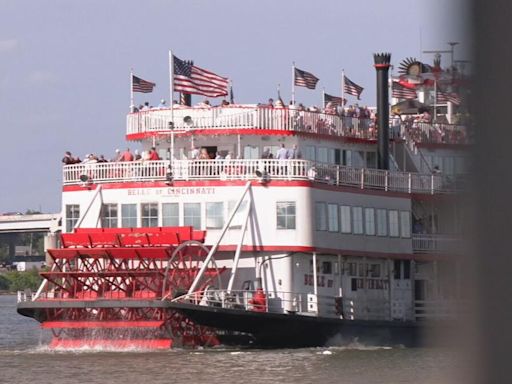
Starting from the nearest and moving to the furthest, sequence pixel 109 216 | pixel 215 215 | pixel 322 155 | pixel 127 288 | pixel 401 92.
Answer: pixel 127 288 → pixel 215 215 → pixel 109 216 → pixel 322 155 → pixel 401 92

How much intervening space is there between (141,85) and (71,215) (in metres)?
3.97

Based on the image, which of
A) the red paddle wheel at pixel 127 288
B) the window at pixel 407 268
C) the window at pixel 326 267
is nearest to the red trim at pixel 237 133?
the red paddle wheel at pixel 127 288

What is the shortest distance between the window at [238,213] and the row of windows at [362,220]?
141 centimetres

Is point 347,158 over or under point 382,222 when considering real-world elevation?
over

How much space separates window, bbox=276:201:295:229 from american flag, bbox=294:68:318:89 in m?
5.62

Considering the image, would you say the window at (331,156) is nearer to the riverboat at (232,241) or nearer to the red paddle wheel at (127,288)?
the riverboat at (232,241)

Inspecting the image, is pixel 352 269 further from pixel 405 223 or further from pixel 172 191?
pixel 172 191

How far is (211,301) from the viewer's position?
2333 cm

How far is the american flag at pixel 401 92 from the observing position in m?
34.2

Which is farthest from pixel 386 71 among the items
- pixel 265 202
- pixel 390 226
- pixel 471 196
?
pixel 471 196

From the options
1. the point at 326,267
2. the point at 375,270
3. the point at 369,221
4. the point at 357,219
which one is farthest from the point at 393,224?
the point at 326,267

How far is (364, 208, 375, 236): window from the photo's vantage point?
26547 mm

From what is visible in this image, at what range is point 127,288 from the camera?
81.1 feet

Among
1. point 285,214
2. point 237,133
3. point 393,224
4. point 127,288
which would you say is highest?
point 237,133
